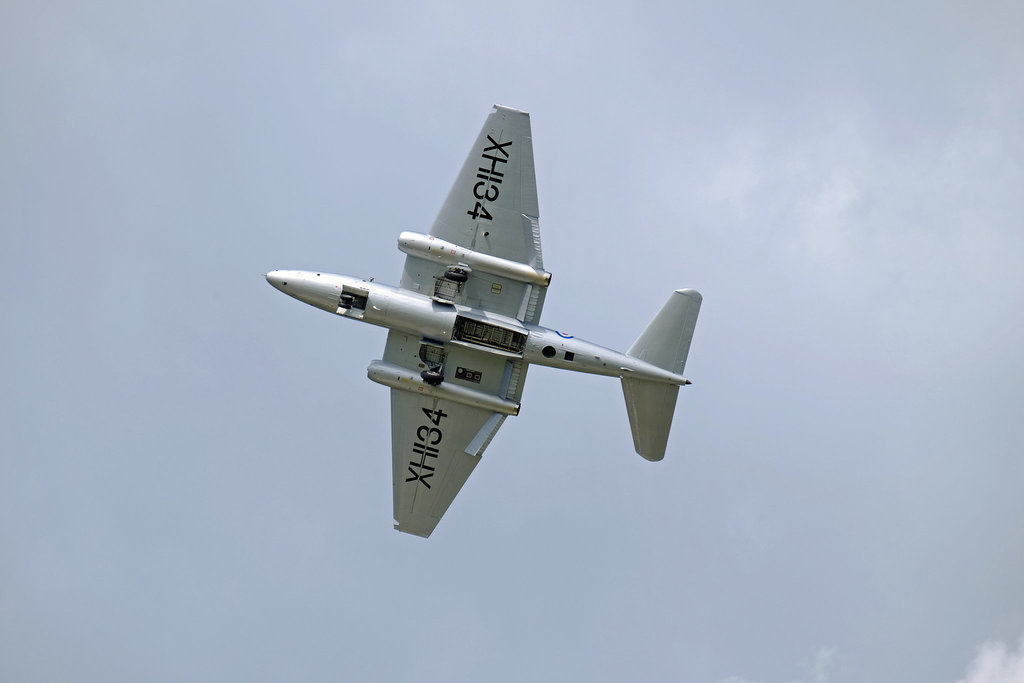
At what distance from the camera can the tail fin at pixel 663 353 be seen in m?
37.8

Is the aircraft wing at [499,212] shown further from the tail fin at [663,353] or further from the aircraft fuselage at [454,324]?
the tail fin at [663,353]

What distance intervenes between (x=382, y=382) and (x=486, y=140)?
32.5 ft

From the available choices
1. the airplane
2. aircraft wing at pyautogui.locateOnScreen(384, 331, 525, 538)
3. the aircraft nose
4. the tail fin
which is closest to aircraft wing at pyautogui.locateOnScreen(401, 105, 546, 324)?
Result: the airplane

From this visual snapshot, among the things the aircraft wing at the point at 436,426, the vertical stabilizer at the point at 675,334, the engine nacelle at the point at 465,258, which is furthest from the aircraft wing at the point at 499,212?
the vertical stabilizer at the point at 675,334

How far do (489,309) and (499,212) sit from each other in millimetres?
3667

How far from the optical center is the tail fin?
3781cm

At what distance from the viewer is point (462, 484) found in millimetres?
41031

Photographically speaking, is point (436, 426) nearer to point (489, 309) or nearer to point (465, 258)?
point (489, 309)

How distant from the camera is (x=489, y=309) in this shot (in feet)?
125

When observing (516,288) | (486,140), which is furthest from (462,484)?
(486,140)

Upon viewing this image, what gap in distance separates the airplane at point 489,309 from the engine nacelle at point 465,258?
4 centimetres

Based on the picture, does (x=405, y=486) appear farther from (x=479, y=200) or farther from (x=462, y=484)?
(x=479, y=200)

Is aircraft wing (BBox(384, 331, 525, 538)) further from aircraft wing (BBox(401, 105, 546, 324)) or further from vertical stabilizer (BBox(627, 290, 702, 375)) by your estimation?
vertical stabilizer (BBox(627, 290, 702, 375))

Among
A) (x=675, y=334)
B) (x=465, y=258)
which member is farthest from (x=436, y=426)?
(x=675, y=334)
